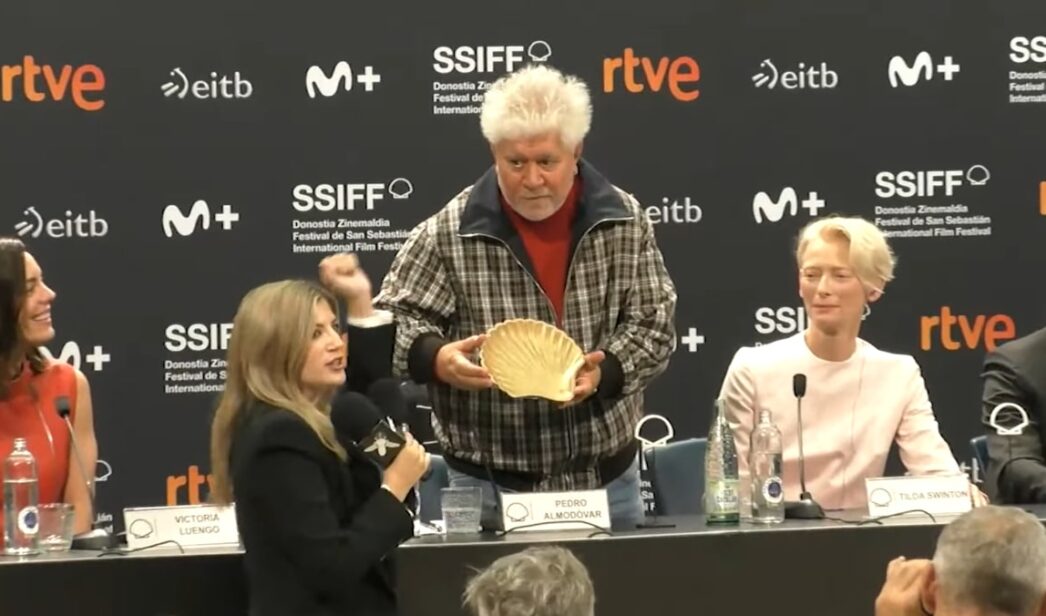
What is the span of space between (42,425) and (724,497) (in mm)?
1665

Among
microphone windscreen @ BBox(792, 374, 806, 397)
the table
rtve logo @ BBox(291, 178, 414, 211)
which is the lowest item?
the table

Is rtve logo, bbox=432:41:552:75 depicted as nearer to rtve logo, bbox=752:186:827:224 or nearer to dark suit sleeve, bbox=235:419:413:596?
rtve logo, bbox=752:186:827:224

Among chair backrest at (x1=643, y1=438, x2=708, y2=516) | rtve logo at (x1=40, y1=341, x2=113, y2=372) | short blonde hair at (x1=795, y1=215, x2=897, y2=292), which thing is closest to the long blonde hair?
chair backrest at (x1=643, y1=438, x2=708, y2=516)

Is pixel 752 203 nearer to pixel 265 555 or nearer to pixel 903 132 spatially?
→ pixel 903 132

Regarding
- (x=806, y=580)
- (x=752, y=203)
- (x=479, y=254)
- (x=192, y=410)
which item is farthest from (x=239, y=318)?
(x=752, y=203)

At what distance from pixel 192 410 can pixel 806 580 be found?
10.2ft

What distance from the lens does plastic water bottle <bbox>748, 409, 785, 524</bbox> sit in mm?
3670

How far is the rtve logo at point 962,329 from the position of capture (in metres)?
6.13

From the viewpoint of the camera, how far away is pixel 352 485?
10.8 feet

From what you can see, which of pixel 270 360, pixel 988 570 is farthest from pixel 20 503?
pixel 988 570

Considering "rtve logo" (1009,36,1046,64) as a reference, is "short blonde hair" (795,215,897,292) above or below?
below

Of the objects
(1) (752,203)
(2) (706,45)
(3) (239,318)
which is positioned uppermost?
(2) (706,45)

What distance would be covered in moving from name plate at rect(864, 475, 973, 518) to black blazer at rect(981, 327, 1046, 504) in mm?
337

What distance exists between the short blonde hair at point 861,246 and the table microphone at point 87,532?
195cm
